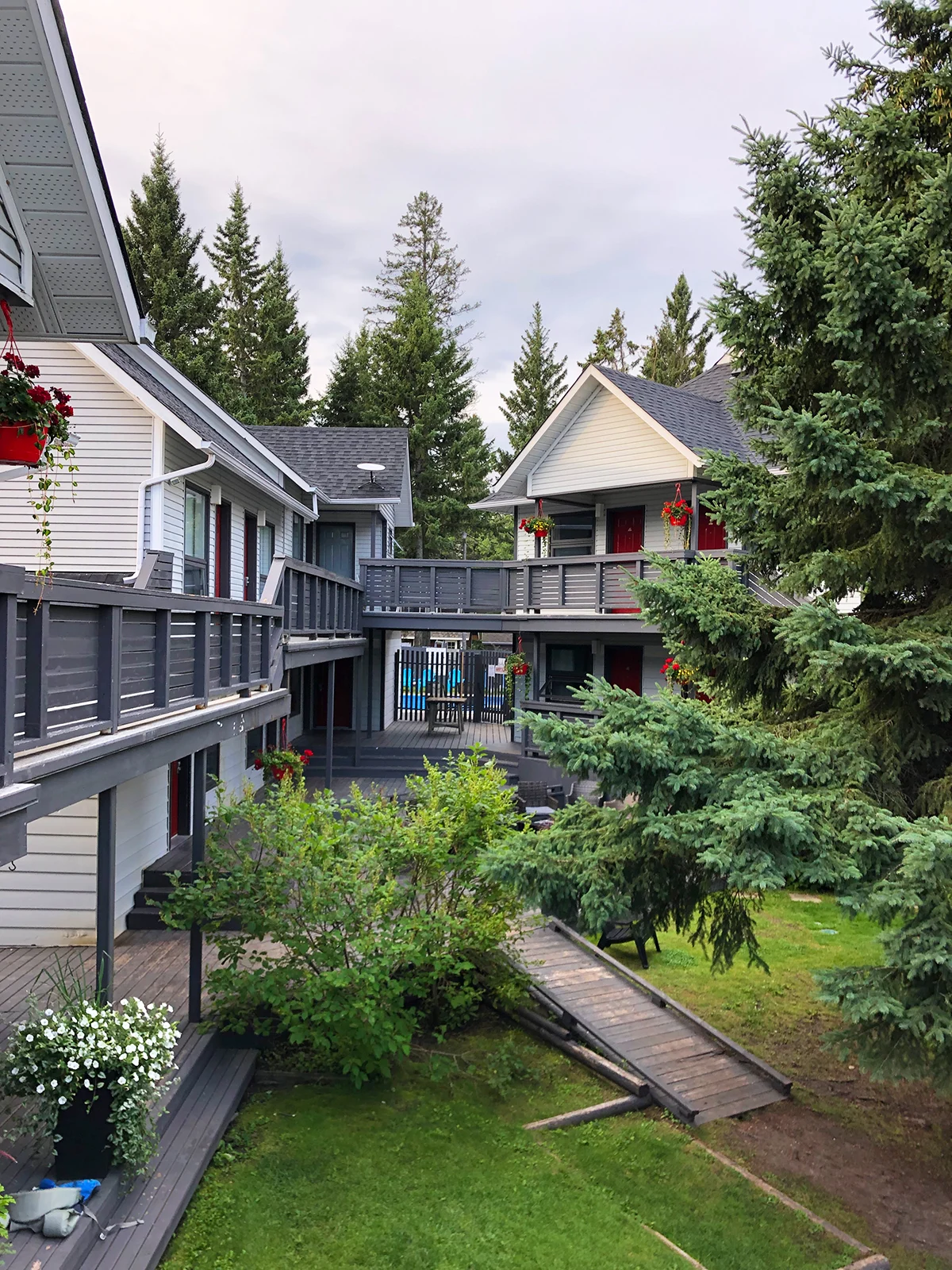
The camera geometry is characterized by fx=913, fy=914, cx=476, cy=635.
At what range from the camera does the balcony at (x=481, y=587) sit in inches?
762

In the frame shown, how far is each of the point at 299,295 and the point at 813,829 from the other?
45.4m

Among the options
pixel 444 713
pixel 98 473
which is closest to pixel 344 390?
pixel 444 713

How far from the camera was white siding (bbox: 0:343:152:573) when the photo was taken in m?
10.9

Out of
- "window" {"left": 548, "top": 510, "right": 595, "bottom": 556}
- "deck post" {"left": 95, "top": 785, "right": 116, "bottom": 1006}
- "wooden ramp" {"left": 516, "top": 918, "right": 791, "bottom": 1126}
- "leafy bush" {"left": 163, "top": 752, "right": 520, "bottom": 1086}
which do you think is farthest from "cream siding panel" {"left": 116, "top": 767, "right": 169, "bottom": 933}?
"window" {"left": 548, "top": 510, "right": 595, "bottom": 556}

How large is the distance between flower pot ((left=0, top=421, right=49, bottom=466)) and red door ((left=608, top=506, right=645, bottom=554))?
16647 mm

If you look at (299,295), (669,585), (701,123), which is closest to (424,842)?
(669,585)

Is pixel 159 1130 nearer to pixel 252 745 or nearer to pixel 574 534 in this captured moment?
pixel 252 745

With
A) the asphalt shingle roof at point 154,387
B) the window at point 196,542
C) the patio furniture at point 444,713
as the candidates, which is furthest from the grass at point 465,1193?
the patio furniture at point 444,713

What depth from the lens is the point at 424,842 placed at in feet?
26.8

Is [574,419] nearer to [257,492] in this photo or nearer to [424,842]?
[257,492]

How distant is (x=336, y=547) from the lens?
2409cm

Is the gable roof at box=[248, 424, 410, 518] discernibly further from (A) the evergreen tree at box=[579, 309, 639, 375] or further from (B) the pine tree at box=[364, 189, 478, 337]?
(A) the evergreen tree at box=[579, 309, 639, 375]

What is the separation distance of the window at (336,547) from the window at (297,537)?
1268 mm

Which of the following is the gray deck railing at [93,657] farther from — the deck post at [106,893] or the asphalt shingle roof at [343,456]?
the asphalt shingle roof at [343,456]
